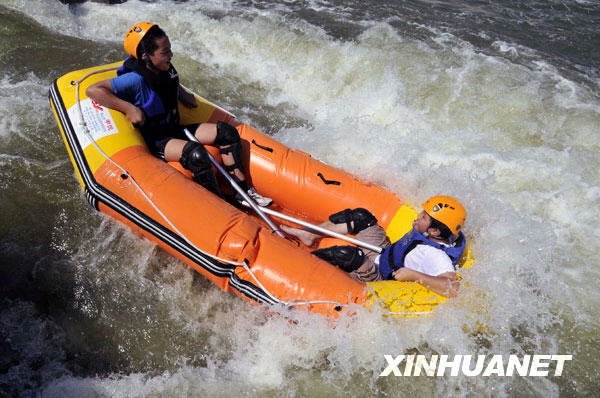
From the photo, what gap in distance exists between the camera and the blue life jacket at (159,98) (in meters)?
3.46

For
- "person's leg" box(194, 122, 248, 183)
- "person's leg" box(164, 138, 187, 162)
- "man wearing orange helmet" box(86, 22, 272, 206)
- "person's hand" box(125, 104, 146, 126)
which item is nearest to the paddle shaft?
"man wearing orange helmet" box(86, 22, 272, 206)

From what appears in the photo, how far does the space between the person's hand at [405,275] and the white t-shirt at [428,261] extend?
10cm

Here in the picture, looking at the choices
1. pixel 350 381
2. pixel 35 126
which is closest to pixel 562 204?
pixel 350 381

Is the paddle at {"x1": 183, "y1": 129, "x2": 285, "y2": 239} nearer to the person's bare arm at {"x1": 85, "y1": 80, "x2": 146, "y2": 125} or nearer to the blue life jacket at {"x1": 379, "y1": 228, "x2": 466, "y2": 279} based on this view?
the person's bare arm at {"x1": 85, "y1": 80, "x2": 146, "y2": 125}

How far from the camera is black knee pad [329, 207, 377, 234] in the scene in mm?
3711


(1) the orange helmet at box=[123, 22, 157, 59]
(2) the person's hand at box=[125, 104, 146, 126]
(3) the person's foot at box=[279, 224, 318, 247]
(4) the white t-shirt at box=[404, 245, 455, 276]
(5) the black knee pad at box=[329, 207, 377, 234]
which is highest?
(1) the orange helmet at box=[123, 22, 157, 59]

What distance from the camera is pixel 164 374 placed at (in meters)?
3.11

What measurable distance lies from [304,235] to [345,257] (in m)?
0.51

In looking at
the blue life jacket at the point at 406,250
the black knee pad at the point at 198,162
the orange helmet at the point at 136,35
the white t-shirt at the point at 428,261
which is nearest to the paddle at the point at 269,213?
the black knee pad at the point at 198,162

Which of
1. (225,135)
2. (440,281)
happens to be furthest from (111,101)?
(440,281)

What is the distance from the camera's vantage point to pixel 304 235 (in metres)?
3.82

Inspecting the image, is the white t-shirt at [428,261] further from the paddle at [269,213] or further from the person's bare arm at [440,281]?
the paddle at [269,213]

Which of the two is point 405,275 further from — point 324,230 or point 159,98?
point 159,98

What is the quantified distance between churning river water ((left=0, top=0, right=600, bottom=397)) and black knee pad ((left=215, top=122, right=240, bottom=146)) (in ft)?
3.53
